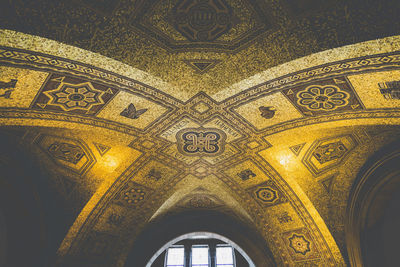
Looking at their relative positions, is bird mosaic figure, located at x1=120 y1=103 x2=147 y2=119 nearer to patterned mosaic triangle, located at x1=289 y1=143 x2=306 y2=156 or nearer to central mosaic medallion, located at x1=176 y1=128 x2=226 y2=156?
central mosaic medallion, located at x1=176 y1=128 x2=226 y2=156

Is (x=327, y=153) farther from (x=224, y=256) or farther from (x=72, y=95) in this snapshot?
(x=224, y=256)

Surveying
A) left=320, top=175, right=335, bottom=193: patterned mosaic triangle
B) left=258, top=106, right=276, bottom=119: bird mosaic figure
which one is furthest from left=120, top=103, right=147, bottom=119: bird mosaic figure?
left=320, top=175, right=335, bottom=193: patterned mosaic triangle

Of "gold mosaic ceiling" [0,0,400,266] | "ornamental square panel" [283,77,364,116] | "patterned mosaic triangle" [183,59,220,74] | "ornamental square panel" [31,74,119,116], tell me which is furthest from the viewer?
"ornamental square panel" [283,77,364,116]

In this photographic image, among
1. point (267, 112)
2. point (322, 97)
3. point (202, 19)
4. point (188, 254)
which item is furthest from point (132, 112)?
point (188, 254)

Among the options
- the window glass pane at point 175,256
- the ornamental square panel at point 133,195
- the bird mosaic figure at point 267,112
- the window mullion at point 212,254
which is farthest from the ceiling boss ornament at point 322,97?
the window glass pane at point 175,256

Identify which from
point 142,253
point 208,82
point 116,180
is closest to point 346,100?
point 208,82

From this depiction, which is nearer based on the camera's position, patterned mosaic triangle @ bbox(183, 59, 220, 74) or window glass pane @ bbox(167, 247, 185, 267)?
patterned mosaic triangle @ bbox(183, 59, 220, 74)

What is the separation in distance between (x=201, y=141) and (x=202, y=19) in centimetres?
313

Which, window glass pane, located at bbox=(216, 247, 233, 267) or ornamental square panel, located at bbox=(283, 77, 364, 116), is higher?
ornamental square panel, located at bbox=(283, 77, 364, 116)

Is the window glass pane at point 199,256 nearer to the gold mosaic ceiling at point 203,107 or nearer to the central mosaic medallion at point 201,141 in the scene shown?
the gold mosaic ceiling at point 203,107

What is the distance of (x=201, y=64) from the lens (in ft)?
14.5

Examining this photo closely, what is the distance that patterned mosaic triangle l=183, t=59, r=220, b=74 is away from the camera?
4.35 meters

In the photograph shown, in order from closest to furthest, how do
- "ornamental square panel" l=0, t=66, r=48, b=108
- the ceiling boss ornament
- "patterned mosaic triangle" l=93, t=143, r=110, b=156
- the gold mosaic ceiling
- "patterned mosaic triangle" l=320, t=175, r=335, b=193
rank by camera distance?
the gold mosaic ceiling → "ornamental square panel" l=0, t=66, r=48, b=108 → the ceiling boss ornament → "patterned mosaic triangle" l=93, t=143, r=110, b=156 → "patterned mosaic triangle" l=320, t=175, r=335, b=193

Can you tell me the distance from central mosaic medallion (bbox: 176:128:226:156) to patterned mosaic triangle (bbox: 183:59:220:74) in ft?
6.04
